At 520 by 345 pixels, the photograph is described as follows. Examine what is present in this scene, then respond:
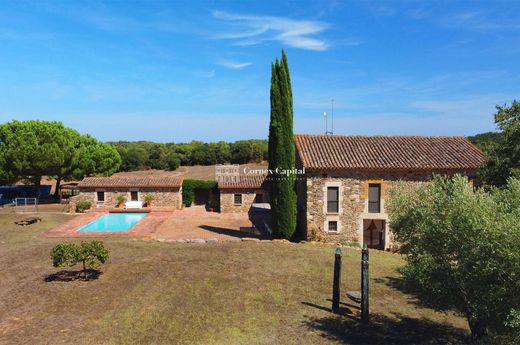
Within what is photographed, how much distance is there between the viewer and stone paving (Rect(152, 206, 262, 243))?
22984mm

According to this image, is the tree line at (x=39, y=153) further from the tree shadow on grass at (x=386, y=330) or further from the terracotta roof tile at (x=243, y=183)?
the tree shadow on grass at (x=386, y=330)

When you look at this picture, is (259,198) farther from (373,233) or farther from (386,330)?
Result: (386,330)

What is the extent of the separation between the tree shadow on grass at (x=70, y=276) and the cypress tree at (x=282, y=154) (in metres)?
11.3

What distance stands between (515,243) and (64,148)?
37.0 meters

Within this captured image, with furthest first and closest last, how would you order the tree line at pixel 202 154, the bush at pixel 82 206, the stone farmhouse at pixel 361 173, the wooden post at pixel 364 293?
the tree line at pixel 202 154 → the bush at pixel 82 206 → the stone farmhouse at pixel 361 173 → the wooden post at pixel 364 293

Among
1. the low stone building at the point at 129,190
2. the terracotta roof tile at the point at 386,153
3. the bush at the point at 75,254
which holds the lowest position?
the bush at the point at 75,254

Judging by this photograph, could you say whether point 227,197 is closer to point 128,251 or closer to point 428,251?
point 128,251

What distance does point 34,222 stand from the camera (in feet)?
87.4

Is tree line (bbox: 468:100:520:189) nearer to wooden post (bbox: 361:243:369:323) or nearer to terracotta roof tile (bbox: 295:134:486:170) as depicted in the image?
terracotta roof tile (bbox: 295:134:486:170)

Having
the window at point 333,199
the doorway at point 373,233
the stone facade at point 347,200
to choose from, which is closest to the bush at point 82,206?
the stone facade at point 347,200

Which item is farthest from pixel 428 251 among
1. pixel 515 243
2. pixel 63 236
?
pixel 63 236

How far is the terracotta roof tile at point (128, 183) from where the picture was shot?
112ft

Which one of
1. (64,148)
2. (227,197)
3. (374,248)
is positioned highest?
(64,148)

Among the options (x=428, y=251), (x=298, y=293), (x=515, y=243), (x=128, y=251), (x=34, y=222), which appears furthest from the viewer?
(x=34, y=222)
